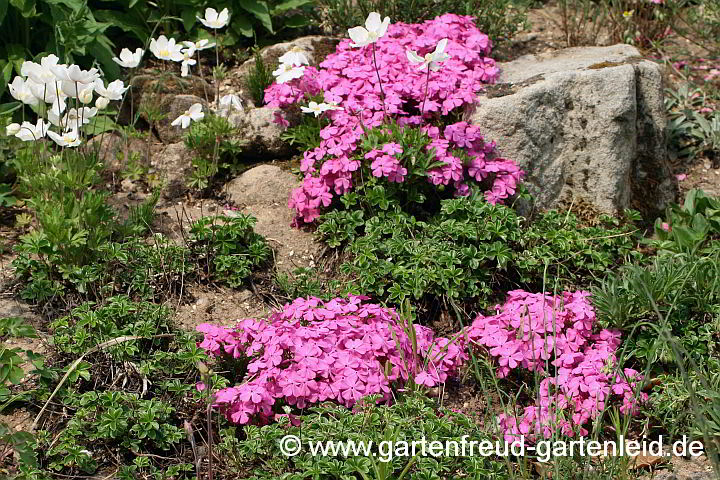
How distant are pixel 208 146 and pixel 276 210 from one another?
2.06 ft

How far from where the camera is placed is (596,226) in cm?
478

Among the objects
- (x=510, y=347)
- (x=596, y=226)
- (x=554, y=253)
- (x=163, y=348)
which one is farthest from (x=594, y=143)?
(x=163, y=348)

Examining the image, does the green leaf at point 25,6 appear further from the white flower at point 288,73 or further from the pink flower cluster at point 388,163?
the pink flower cluster at point 388,163

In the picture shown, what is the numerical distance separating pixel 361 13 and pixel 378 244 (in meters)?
2.32

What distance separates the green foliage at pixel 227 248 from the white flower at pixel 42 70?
1020mm

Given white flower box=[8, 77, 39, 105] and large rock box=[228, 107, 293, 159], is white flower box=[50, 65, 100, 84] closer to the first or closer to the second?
white flower box=[8, 77, 39, 105]

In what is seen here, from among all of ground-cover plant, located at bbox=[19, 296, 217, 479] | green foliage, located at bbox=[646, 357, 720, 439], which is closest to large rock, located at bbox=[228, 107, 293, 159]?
ground-cover plant, located at bbox=[19, 296, 217, 479]

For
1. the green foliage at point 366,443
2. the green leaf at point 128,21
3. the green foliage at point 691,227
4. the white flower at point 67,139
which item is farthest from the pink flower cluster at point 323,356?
the green leaf at point 128,21

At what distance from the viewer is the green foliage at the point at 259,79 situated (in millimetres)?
5371

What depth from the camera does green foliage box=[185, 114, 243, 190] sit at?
4.90 m

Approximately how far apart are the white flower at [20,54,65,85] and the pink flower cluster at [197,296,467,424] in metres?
1.48

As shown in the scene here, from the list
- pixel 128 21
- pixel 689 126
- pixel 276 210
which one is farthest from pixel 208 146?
pixel 689 126

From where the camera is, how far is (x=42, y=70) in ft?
12.8

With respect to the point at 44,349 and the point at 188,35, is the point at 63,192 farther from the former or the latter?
the point at 188,35
